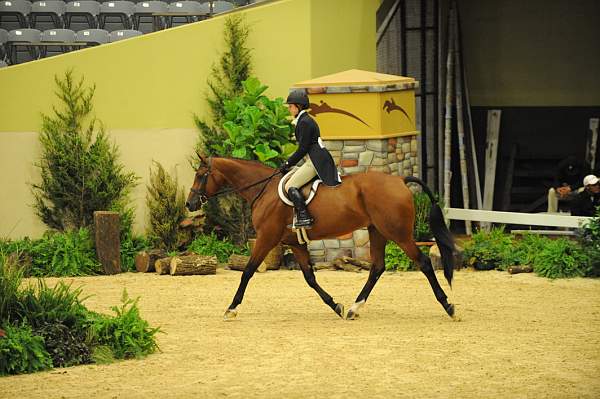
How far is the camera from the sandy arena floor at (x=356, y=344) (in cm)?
1050

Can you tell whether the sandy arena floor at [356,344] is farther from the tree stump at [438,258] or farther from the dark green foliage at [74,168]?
the dark green foliage at [74,168]

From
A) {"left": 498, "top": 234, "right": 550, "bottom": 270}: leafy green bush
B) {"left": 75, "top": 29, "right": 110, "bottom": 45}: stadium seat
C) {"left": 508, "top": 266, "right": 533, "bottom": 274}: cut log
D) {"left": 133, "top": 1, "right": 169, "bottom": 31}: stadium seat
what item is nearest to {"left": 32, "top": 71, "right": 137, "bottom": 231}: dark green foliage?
{"left": 75, "top": 29, "right": 110, "bottom": 45}: stadium seat

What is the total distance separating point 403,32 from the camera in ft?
67.4

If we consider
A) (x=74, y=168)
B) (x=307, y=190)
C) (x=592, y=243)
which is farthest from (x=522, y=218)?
(x=74, y=168)

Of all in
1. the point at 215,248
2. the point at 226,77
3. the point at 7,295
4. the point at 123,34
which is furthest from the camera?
the point at 123,34

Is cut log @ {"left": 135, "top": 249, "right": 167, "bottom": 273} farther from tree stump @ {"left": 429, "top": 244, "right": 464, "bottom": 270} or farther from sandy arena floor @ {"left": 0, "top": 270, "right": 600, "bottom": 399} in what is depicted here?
tree stump @ {"left": 429, "top": 244, "right": 464, "bottom": 270}

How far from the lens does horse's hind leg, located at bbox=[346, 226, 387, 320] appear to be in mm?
13836

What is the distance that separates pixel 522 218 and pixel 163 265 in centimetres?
499

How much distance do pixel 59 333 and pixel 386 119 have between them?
7337 mm

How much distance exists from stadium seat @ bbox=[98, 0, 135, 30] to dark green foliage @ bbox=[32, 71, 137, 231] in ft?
15.6

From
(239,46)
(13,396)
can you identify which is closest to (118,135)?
(239,46)

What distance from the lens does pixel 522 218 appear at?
17.9 meters

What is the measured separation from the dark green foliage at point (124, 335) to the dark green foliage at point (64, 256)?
17.9ft

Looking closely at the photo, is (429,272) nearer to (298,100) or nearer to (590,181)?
(298,100)
